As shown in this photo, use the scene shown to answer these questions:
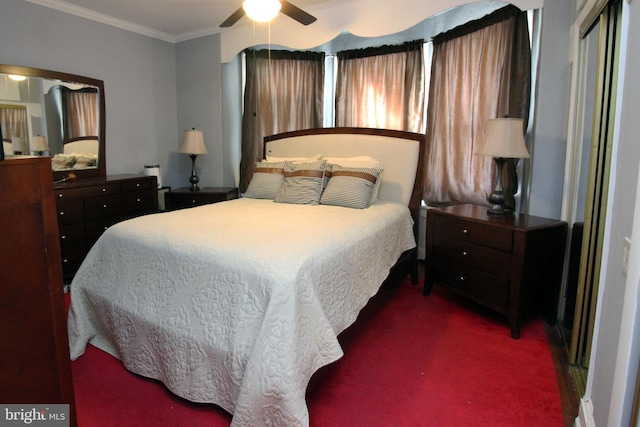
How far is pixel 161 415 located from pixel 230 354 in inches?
19.8

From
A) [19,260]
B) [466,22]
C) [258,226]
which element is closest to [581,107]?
[466,22]

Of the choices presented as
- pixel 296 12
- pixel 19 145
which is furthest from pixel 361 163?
pixel 19 145

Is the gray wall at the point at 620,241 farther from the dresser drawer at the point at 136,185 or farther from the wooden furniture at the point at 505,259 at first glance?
the dresser drawer at the point at 136,185

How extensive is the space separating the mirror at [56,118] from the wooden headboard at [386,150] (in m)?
2.08

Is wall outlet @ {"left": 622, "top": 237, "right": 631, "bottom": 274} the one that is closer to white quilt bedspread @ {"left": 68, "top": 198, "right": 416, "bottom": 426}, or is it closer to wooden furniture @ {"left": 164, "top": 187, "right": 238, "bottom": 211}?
white quilt bedspread @ {"left": 68, "top": 198, "right": 416, "bottom": 426}

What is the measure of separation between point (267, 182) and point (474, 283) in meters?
1.92

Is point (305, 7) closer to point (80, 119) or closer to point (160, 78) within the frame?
point (160, 78)

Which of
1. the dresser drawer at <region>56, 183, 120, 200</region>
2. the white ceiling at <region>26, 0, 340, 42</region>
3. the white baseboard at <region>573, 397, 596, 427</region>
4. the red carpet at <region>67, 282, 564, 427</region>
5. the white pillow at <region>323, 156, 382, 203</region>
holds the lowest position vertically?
the red carpet at <region>67, 282, 564, 427</region>

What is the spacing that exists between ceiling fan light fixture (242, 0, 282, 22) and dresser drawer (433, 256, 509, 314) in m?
2.13

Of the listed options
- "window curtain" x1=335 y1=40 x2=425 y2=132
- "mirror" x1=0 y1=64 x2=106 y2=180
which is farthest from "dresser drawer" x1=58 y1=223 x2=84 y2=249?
"window curtain" x1=335 y1=40 x2=425 y2=132

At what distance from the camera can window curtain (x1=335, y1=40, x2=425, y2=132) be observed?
3756mm

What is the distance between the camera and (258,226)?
226 cm

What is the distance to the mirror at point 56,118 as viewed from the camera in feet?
10.7

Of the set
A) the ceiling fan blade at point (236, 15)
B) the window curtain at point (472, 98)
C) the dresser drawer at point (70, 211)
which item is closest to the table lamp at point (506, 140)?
the window curtain at point (472, 98)
